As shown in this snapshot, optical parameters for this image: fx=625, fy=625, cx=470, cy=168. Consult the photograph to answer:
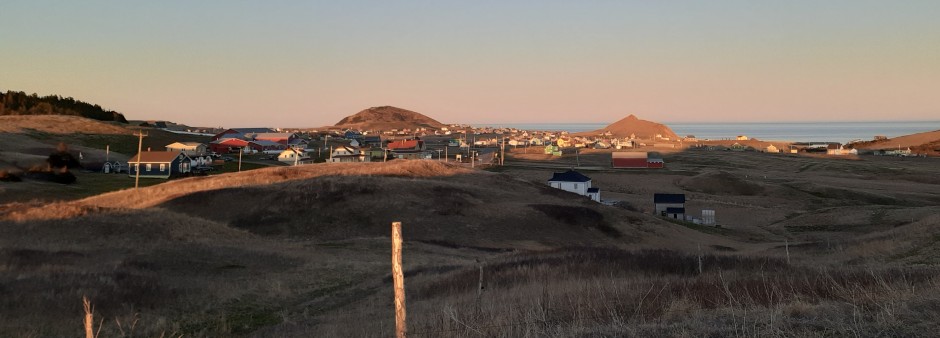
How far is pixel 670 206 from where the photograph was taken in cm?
7156

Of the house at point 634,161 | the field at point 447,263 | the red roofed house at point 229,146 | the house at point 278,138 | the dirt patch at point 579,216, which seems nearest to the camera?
the field at point 447,263

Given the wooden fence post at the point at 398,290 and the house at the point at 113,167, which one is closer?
the wooden fence post at the point at 398,290

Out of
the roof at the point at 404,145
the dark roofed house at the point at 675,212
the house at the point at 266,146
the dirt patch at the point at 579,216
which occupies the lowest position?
the dark roofed house at the point at 675,212

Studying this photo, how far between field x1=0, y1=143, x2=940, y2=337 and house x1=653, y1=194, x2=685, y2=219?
542cm

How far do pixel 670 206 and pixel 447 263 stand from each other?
4346cm

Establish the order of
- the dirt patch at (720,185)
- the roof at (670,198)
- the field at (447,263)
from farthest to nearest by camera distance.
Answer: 1. the dirt patch at (720,185)
2. the roof at (670,198)
3. the field at (447,263)

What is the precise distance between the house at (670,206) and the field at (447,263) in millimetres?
5418

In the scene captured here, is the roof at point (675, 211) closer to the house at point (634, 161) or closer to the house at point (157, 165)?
the house at point (634, 161)

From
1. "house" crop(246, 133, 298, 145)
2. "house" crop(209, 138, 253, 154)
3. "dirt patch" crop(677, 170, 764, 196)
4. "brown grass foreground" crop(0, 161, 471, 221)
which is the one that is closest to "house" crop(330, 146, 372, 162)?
"house" crop(209, 138, 253, 154)

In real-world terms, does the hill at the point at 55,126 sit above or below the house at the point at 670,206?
above

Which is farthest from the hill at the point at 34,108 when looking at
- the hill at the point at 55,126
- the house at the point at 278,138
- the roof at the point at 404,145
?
the roof at the point at 404,145

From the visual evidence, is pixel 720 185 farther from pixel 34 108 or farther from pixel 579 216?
pixel 34 108

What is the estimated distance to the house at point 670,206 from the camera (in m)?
71.1

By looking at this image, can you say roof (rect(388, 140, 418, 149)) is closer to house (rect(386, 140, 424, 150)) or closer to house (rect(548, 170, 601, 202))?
house (rect(386, 140, 424, 150))
